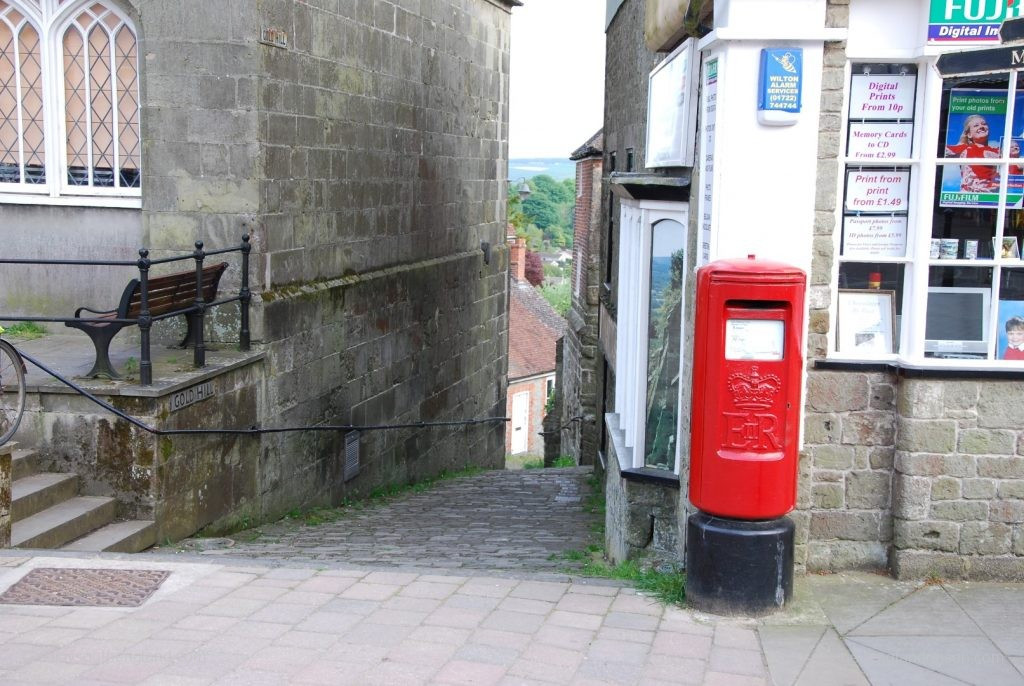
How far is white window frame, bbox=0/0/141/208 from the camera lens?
9.48 m

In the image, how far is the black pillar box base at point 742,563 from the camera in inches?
204

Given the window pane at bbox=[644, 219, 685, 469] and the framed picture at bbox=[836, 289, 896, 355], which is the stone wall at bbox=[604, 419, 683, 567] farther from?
the framed picture at bbox=[836, 289, 896, 355]

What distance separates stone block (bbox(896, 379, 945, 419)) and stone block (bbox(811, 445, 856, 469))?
36 centimetres

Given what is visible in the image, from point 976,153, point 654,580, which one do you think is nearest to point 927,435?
point 976,153

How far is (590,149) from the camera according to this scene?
1894 cm

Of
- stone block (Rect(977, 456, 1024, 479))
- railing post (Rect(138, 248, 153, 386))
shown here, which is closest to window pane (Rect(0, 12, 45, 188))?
railing post (Rect(138, 248, 153, 386))

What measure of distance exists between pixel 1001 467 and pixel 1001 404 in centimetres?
33

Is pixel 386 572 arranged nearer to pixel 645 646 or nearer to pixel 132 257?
pixel 645 646

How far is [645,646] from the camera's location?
16.2 feet

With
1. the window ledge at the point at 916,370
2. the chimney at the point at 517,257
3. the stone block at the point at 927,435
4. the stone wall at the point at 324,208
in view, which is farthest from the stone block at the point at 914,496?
the chimney at the point at 517,257

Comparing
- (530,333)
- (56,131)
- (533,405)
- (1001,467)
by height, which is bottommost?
(533,405)

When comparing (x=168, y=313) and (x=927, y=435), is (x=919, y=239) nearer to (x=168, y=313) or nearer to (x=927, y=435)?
(x=927, y=435)

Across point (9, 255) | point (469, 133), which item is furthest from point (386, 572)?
point (469, 133)

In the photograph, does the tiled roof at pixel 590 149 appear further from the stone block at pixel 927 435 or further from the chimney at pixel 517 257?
the chimney at pixel 517 257
